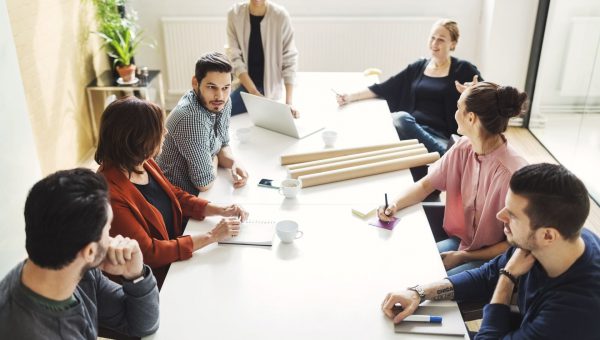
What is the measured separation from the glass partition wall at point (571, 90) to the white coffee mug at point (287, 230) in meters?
2.74

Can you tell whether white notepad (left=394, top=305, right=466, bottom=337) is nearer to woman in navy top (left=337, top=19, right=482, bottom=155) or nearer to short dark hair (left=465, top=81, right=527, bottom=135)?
short dark hair (left=465, top=81, right=527, bottom=135)

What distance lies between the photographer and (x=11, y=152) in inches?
105

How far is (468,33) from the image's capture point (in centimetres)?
489

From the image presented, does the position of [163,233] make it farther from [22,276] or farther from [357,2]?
[357,2]

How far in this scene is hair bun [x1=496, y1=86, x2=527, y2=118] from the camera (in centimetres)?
207

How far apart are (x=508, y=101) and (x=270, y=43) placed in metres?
1.82

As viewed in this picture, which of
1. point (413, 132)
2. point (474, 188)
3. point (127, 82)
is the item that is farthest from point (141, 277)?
point (127, 82)

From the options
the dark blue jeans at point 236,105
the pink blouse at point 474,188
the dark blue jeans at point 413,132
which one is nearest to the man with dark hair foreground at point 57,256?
the pink blouse at point 474,188

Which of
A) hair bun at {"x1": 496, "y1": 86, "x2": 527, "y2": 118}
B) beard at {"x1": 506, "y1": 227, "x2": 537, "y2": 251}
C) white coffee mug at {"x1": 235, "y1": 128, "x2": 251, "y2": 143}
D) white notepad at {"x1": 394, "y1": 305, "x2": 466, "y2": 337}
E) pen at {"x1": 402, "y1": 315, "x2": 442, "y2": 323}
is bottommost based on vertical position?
white notepad at {"x1": 394, "y1": 305, "x2": 466, "y2": 337}

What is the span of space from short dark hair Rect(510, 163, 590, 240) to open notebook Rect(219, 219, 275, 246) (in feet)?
2.99

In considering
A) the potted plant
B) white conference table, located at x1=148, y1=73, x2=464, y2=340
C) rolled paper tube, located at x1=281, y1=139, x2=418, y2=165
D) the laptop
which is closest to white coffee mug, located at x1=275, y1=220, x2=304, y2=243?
white conference table, located at x1=148, y1=73, x2=464, y2=340

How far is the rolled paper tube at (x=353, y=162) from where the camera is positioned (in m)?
2.44

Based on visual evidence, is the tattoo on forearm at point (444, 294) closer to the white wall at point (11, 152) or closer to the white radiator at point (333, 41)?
the white wall at point (11, 152)

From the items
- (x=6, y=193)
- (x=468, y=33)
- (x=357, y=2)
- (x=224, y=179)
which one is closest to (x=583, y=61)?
(x=468, y=33)
